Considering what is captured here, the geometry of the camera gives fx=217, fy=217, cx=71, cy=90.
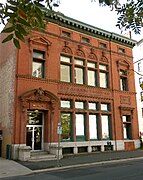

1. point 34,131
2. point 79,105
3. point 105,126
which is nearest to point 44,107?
point 34,131

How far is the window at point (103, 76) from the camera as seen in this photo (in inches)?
990

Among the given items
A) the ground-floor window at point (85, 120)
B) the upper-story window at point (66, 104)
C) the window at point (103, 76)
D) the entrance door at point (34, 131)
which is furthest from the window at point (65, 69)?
the entrance door at point (34, 131)

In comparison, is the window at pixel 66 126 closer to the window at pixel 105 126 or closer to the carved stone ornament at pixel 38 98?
the carved stone ornament at pixel 38 98

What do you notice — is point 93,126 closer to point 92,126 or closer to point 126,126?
point 92,126

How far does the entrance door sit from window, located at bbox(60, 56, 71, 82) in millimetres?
4652

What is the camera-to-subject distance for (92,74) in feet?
80.8

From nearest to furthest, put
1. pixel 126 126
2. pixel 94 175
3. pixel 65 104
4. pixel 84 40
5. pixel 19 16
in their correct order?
pixel 19 16 < pixel 94 175 < pixel 65 104 < pixel 84 40 < pixel 126 126

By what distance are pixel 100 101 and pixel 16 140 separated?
33.8 feet

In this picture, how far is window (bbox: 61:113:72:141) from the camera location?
68.6ft

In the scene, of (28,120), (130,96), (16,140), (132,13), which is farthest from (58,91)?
(132,13)

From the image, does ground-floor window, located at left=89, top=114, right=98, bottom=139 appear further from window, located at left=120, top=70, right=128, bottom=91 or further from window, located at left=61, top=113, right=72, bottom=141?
window, located at left=120, top=70, right=128, bottom=91

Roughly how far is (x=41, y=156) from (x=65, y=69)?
368 inches

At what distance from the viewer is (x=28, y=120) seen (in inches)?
774

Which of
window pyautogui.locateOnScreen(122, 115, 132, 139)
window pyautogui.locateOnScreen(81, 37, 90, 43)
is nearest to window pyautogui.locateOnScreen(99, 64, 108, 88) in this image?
window pyautogui.locateOnScreen(81, 37, 90, 43)
